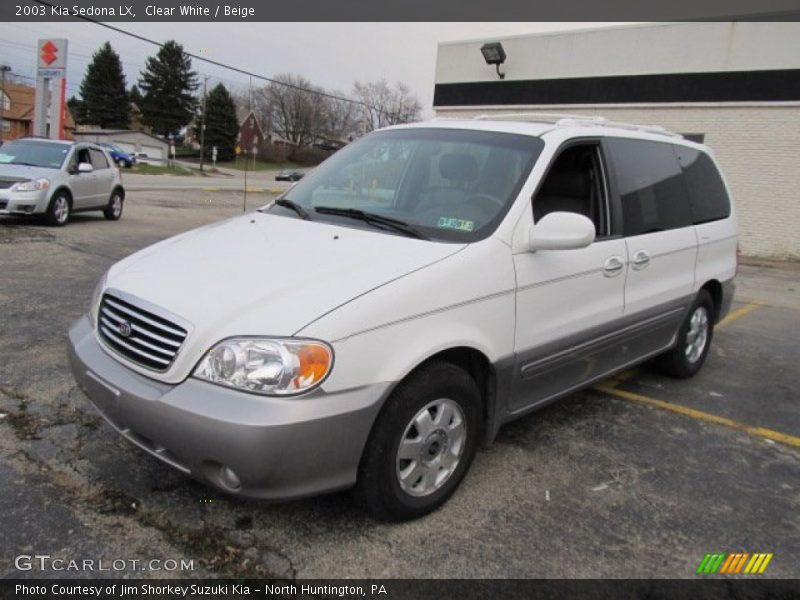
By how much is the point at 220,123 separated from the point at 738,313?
74954 millimetres

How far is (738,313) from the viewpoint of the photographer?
835 cm

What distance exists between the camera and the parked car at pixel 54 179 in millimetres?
11047

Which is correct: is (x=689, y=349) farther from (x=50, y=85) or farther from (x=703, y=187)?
(x=50, y=85)

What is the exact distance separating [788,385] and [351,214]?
4.14m

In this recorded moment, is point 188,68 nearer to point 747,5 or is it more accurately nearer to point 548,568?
point 747,5

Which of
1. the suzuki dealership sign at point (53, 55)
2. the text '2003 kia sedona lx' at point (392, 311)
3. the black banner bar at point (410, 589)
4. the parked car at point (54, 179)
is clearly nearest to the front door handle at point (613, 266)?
Answer: the text '2003 kia sedona lx' at point (392, 311)

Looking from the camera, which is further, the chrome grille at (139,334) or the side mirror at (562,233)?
the side mirror at (562,233)

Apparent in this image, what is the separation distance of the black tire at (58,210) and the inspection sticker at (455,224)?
1036cm

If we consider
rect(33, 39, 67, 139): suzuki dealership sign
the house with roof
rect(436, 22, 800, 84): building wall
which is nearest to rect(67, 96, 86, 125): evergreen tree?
the house with roof

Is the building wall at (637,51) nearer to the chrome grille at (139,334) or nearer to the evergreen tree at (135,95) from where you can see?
the chrome grille at (139,334)

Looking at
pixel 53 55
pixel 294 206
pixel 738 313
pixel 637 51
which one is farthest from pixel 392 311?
pixel 53 55

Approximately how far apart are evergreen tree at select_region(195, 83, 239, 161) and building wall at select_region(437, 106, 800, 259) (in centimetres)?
6815

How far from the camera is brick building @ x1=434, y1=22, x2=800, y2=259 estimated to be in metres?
14.2

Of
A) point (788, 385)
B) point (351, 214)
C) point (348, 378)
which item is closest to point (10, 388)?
point (351, 214)
